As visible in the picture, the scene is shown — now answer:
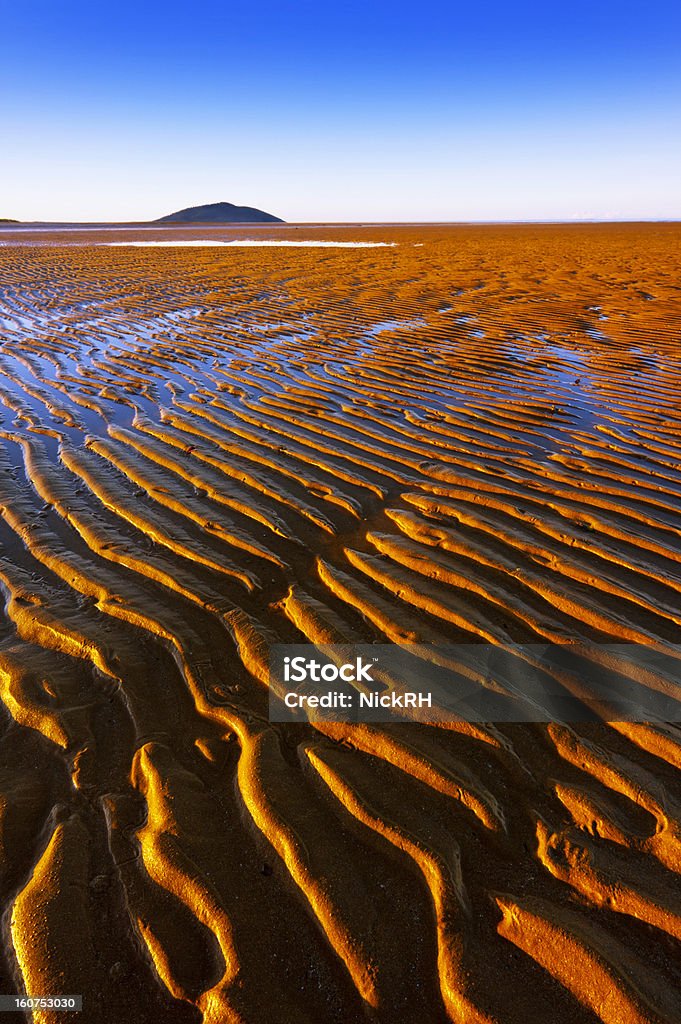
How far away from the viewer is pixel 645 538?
14.1 ft

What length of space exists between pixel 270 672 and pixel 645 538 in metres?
3.11

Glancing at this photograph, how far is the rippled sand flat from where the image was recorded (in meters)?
1.94

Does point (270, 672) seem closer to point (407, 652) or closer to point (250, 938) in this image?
point (407, 652)

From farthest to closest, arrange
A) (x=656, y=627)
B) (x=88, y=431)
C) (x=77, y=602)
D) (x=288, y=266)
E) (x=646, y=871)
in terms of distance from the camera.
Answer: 1. (x=288, y=266)
2. (x=88, y=431)
3. (x=77, y=602)
4. (x=656, y=627)
5. (x=646, y=871)

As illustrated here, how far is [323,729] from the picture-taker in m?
2.83

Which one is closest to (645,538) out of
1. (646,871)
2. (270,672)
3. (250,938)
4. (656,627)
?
(656,627)
